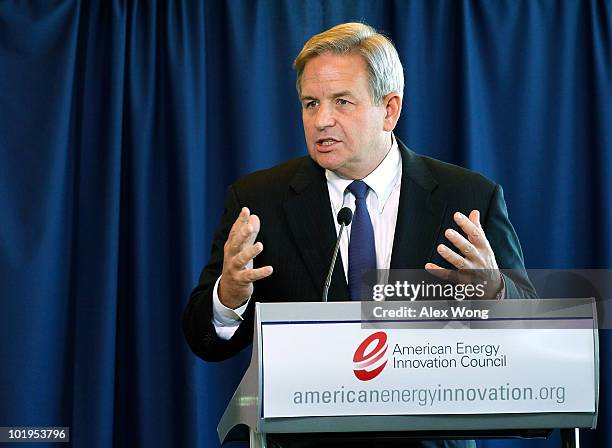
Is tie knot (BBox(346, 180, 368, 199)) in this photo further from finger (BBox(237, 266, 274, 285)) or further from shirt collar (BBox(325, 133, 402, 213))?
finger (BBox(237, 266, 274, 285))

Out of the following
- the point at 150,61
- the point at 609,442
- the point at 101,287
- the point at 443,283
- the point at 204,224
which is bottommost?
the point at 609,442

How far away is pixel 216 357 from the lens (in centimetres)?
240

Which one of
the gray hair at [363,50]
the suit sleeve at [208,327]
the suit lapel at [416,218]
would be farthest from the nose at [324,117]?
the suit sleeve at [208,327]

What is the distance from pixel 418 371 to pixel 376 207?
882 millimetres

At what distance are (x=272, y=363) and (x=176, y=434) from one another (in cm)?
259

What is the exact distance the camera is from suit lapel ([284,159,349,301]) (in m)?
2.33

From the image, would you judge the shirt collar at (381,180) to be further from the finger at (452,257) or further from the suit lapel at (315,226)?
the finger at (452,257)

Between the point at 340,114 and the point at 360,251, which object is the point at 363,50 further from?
the point at 360,251

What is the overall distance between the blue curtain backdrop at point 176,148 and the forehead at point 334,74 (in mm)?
1623

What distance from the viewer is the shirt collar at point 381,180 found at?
2.52m

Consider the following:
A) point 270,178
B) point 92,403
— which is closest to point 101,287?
point 92,403

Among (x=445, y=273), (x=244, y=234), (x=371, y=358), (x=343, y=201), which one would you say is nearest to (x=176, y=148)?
(x=343, y=201)

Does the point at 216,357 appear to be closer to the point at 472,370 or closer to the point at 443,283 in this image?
the point at 443,283

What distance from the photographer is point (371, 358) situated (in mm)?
1664
